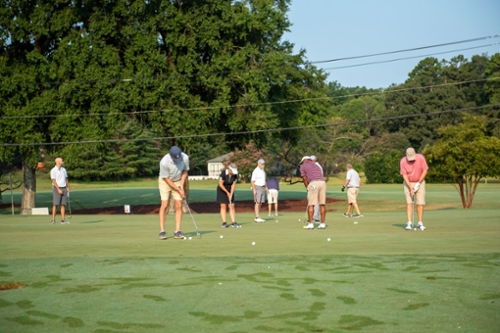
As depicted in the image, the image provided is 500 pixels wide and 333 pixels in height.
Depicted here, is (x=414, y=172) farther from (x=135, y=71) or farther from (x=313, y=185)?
(x=135, y=71)

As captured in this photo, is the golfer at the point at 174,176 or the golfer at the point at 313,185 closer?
the golfer at the point at 174,176

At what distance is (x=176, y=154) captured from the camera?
16.2 m

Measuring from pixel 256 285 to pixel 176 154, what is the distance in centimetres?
664

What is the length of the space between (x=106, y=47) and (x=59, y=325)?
3182cm

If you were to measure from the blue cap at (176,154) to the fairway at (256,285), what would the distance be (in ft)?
6.08

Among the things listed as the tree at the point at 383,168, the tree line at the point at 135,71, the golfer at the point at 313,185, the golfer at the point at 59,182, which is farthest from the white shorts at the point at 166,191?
the tree at the point at 383,168

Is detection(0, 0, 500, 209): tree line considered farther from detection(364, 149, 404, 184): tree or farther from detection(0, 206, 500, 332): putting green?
detection(364, 149, 404, 184): tree

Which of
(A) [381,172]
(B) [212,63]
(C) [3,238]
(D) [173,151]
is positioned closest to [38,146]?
(B) [212,63]

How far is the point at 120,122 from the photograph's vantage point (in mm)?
39219

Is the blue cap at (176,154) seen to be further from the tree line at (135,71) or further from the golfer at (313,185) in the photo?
the tree line at (135,71)

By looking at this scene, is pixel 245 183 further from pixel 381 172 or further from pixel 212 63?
pixel 212 63

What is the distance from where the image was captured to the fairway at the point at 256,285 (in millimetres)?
7914

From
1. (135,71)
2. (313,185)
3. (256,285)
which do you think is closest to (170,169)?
(313,185)

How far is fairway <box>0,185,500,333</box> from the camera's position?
7914 millimetres
